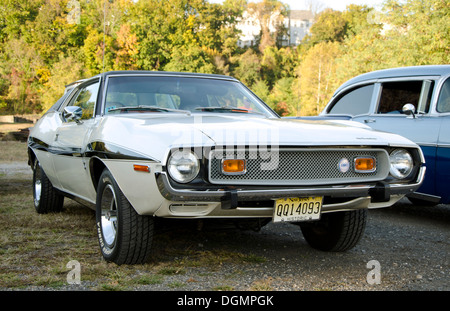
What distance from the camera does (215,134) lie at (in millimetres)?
3273

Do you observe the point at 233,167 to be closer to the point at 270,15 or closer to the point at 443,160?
the point at 443,160

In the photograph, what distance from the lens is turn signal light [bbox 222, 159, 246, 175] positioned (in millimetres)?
3219

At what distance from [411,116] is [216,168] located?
3.56 m

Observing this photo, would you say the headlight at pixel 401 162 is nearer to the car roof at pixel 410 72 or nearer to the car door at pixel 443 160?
the car door at pixel 443 160

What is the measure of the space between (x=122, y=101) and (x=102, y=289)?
1824mm

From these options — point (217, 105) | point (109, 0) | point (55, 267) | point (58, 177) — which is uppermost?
point (109, 0)

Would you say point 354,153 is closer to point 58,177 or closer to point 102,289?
point 102,289

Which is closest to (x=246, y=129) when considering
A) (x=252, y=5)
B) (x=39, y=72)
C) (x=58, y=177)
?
(x=58, y=177)

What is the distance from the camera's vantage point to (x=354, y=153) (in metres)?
3.62

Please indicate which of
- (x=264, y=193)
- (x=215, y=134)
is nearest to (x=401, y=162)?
(x=264, y=193)

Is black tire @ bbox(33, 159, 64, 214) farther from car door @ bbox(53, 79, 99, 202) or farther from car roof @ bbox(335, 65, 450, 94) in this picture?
car roof @ bbox(335, 65, 450, 94)

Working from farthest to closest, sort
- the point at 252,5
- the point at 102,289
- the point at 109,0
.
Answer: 1. the point at 252,5
2. the point at 109,0
3. the point at 102,289

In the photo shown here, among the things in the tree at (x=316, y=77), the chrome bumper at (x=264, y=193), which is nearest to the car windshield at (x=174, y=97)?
the chrome bumper at (x=264, y=193)

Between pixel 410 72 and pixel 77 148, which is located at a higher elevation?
pixel 410 72
